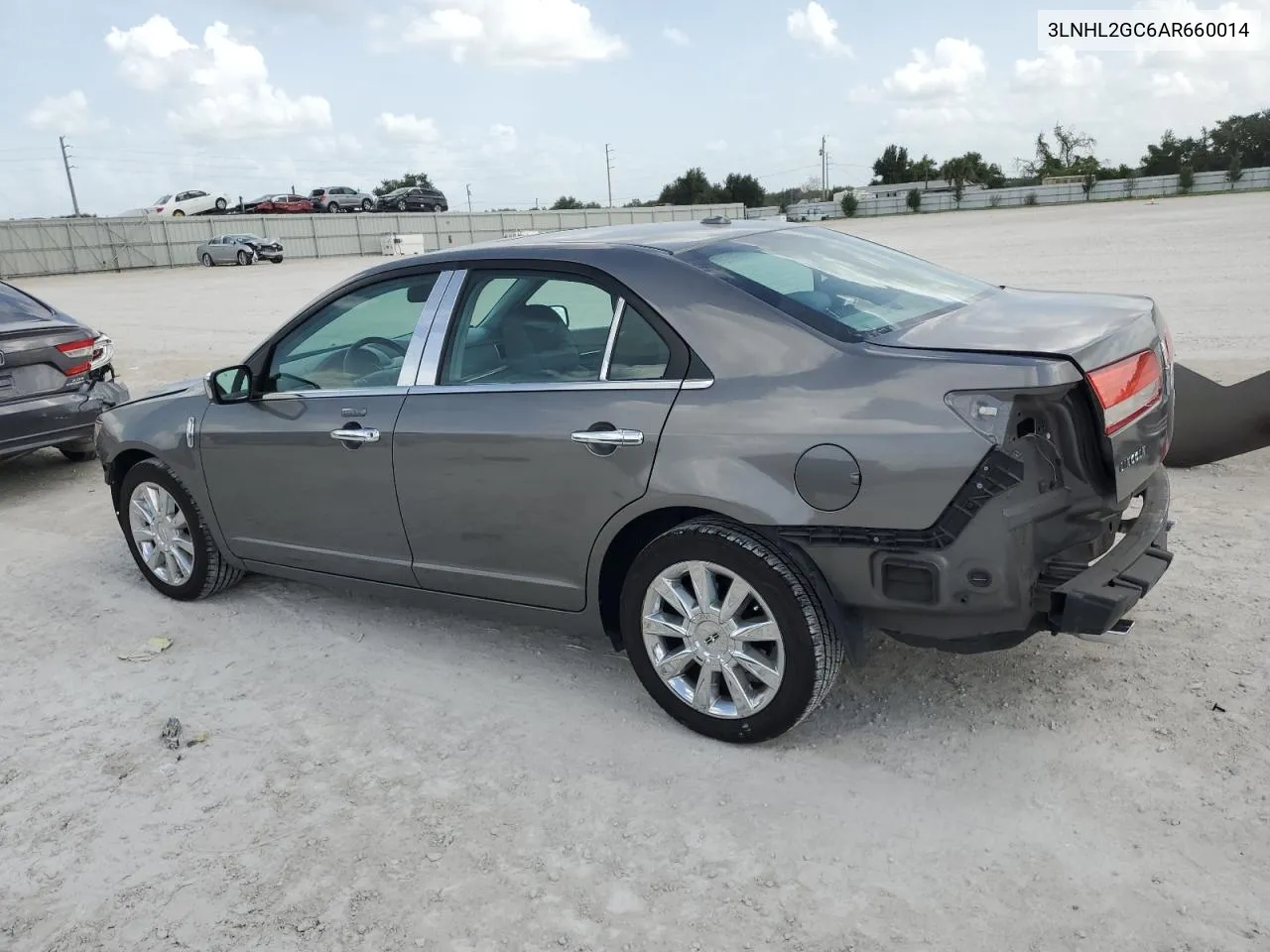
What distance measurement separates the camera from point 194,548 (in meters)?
4.98

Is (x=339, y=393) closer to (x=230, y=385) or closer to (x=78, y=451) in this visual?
(x=230, y=385)

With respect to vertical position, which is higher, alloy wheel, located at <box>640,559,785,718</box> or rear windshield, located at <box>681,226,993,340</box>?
rear windshield, located at <box>681,226,993,340</box>

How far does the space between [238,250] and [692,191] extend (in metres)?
56.2

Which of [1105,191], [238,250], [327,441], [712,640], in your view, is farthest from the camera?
[1105,191]

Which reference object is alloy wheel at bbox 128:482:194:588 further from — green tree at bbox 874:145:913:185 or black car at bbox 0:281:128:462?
green tree at bbox 874:145:913:185

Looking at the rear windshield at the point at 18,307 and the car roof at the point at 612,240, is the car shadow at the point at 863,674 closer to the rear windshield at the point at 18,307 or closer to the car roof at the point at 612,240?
the car roof at the point at 612,240

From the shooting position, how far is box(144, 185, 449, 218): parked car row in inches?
2133

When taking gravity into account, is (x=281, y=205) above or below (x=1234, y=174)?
above

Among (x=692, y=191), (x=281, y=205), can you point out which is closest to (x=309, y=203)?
(x=281, y=205)

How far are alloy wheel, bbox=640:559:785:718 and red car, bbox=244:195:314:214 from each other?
5659 cm

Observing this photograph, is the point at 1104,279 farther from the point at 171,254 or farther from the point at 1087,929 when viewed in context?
the point at 171,254

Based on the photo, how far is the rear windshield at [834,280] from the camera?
10.9ft

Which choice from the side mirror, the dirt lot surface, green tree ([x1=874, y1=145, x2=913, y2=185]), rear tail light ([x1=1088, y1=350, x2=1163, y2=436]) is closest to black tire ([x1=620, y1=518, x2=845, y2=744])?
the dirt lot surface

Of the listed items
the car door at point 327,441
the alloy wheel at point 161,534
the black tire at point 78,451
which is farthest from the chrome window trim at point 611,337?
the black tire at point 78,451
